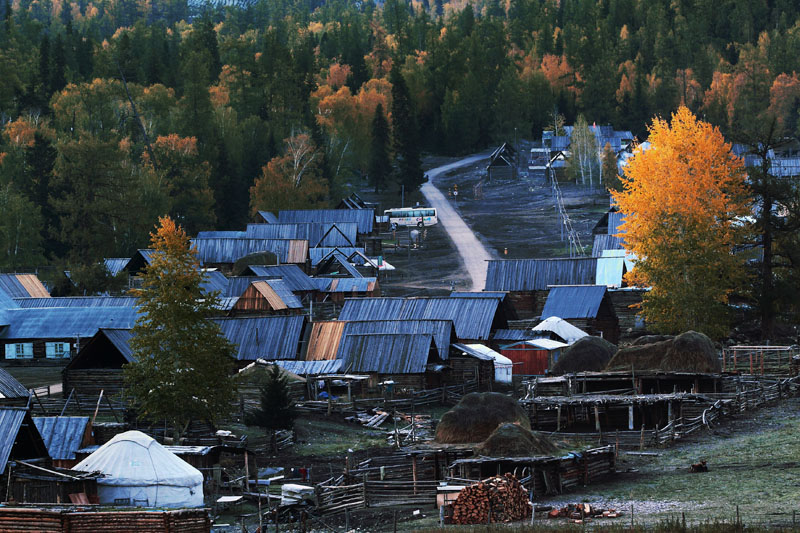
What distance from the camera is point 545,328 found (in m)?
65.6

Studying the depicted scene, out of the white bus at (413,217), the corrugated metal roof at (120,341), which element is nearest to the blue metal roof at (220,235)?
the white bus at (413,217)

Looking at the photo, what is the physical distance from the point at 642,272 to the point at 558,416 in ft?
56.7

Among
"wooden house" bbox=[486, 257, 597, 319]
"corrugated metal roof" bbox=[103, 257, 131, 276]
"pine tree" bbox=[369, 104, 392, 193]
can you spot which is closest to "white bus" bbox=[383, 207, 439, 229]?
"pine tree" bbox=[369, 104, 392, 193]

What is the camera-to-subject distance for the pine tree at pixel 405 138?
433 ft

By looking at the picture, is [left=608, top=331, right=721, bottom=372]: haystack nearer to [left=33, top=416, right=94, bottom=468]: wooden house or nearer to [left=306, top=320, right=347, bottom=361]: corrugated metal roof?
[left=306, top=320, right=347, bottom=361]: corrugated metal roof

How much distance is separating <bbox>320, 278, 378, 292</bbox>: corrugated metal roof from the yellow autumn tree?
66.9 feet

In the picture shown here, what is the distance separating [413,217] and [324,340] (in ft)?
184

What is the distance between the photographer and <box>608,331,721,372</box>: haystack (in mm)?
51750

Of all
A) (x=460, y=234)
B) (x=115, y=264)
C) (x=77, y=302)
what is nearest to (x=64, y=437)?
(x=77, y=302)

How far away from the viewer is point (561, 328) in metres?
65.9

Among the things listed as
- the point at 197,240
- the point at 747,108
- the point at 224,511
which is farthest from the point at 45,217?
the point at 747,108

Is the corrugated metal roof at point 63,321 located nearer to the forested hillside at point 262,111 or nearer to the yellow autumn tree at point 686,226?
the yellow autumn tree at point 686,226

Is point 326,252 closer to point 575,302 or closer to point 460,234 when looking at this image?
point 460,234

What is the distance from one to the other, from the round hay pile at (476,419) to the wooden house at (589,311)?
28.3 meters
